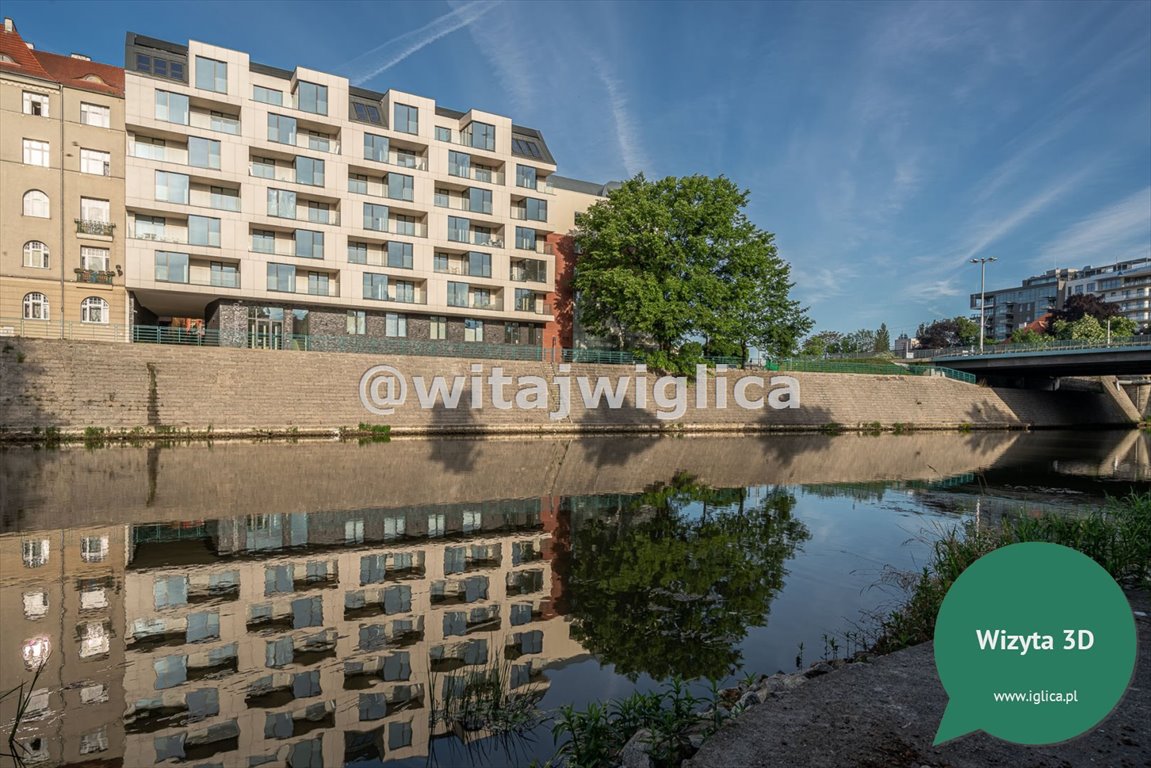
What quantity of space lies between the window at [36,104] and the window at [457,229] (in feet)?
84.6

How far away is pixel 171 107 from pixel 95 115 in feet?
17.0

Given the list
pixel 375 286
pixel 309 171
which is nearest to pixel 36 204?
pixel 309 171

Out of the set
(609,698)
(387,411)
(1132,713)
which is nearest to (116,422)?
(387,411)

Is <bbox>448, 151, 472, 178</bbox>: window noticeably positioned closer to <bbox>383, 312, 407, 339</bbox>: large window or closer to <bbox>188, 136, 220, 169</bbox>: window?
<bbox>383, 312, 407, 339</bbox>: large window

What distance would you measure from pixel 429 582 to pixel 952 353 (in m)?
74.7

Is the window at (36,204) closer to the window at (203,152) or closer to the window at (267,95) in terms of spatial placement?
→ the window at (203,152)

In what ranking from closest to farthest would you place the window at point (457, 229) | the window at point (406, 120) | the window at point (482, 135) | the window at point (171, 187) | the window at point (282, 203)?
the window at point (171, 187) → the window at point (282, 203) → the window at point (406, 120) → the window at point (457, 229) → the window at point (482, 135)

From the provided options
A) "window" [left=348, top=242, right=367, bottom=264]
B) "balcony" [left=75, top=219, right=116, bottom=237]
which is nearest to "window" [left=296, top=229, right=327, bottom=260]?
"window" [left=348, top=242, right=367, bottom=264]

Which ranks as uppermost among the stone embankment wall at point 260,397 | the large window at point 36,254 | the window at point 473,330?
the large window at point 36,254

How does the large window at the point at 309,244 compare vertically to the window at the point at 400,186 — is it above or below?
below

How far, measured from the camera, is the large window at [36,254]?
37.4m

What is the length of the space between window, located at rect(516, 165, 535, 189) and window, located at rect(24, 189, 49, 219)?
3173 cm

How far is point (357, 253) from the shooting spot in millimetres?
46312

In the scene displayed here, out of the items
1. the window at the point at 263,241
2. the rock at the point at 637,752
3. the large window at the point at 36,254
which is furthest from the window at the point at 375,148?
the rock at the point at 637,752
